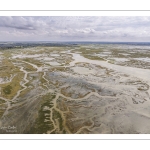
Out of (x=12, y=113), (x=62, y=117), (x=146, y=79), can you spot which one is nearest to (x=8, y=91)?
(x=12, y=113)

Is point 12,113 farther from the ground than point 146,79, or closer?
closer

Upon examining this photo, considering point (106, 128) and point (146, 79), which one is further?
point (146, 79)

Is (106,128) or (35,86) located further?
(35,86)

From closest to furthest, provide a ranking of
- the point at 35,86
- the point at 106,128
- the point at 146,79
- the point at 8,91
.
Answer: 1. the point at 106,128
2. the point at 8,91
3. the point at 35,86
4. the point at 146,79

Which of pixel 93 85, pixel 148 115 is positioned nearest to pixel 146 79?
pixel 93 85
